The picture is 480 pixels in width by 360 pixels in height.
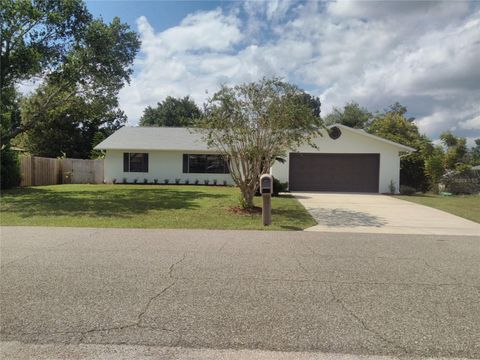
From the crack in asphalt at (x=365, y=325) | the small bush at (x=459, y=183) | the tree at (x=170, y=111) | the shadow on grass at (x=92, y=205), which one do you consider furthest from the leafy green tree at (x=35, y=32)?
the tree at (x=170, y=111)

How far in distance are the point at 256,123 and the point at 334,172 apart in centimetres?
1149

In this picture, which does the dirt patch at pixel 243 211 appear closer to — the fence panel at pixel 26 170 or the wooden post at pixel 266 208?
the wooden post at pixel 266 208

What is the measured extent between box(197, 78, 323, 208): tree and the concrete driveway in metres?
2.45

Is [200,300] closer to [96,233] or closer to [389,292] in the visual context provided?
[389,292]

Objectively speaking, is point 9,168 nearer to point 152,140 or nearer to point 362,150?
point 152,140

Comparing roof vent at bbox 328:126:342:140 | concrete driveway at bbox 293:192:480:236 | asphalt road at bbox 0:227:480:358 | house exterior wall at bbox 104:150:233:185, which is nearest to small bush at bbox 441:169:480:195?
roof vent at bbox 328:126:342:140

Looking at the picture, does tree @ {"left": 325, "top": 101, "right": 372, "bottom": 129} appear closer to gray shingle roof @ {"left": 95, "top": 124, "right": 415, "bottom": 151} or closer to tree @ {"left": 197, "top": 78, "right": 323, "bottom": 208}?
gray shingle roof @ {"left": 95, "top": 124, "right": 415, "bottom": 151}

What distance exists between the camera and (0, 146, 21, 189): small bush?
71.6ft

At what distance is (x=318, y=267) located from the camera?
6.57 metres

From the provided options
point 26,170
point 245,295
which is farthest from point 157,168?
point 245,295

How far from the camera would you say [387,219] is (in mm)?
12859

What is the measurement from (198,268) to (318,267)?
72.1 inches

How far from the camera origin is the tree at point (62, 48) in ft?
53.2

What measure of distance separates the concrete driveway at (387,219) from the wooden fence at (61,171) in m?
17.0
